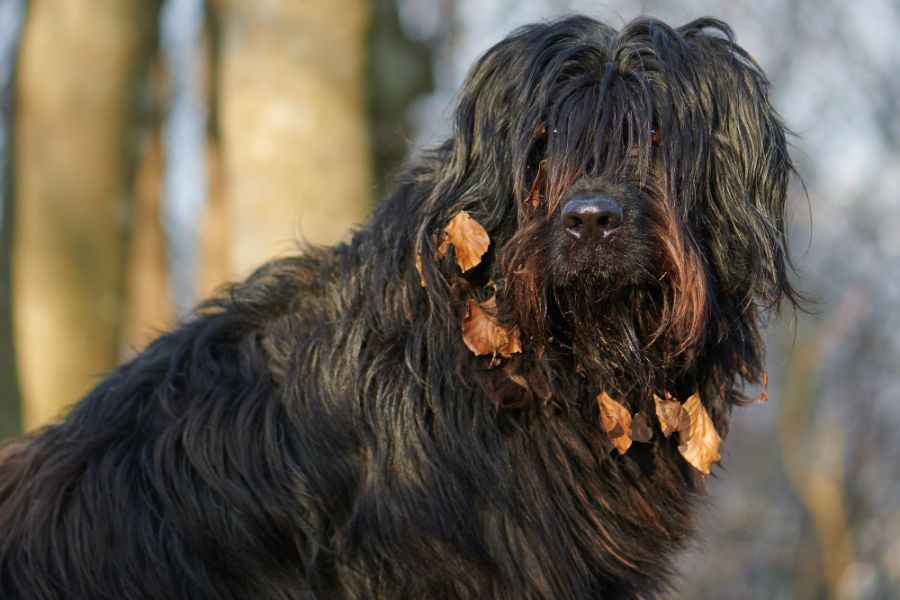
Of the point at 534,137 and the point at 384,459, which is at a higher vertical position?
the point at 534,137

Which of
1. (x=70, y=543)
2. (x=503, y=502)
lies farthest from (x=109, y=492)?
(x=503, y=502)

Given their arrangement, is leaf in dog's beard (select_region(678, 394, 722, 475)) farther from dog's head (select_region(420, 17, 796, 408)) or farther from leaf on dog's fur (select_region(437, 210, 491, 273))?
leaf on dog's fur (select_region(437, 210, 491, 273))

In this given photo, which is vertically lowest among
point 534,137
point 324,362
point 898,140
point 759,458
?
point 759,458

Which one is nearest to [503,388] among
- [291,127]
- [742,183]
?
[742,183]

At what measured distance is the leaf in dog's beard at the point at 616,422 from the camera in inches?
141

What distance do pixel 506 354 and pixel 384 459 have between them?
1.62 ft

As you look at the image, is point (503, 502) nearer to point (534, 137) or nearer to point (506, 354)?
point (506, 354)

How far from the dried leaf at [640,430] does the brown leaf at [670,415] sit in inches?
1.9

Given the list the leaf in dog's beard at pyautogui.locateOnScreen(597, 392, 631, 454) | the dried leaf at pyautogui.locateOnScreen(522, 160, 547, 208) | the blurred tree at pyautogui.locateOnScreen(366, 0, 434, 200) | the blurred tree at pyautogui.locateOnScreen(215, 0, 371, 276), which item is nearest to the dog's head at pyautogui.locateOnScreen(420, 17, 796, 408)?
the dried leaf at pyautogui.locateOnScreen(522, 160, 547, 208)

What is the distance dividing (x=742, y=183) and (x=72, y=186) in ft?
20.2

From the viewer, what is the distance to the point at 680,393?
3.73 meters

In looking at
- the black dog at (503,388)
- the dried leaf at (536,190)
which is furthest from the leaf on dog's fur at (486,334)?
the dried leaf at (536,190)

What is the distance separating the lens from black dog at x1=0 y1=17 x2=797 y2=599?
345 centimetres

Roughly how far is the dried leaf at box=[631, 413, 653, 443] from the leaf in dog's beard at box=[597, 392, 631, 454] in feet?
0.08
